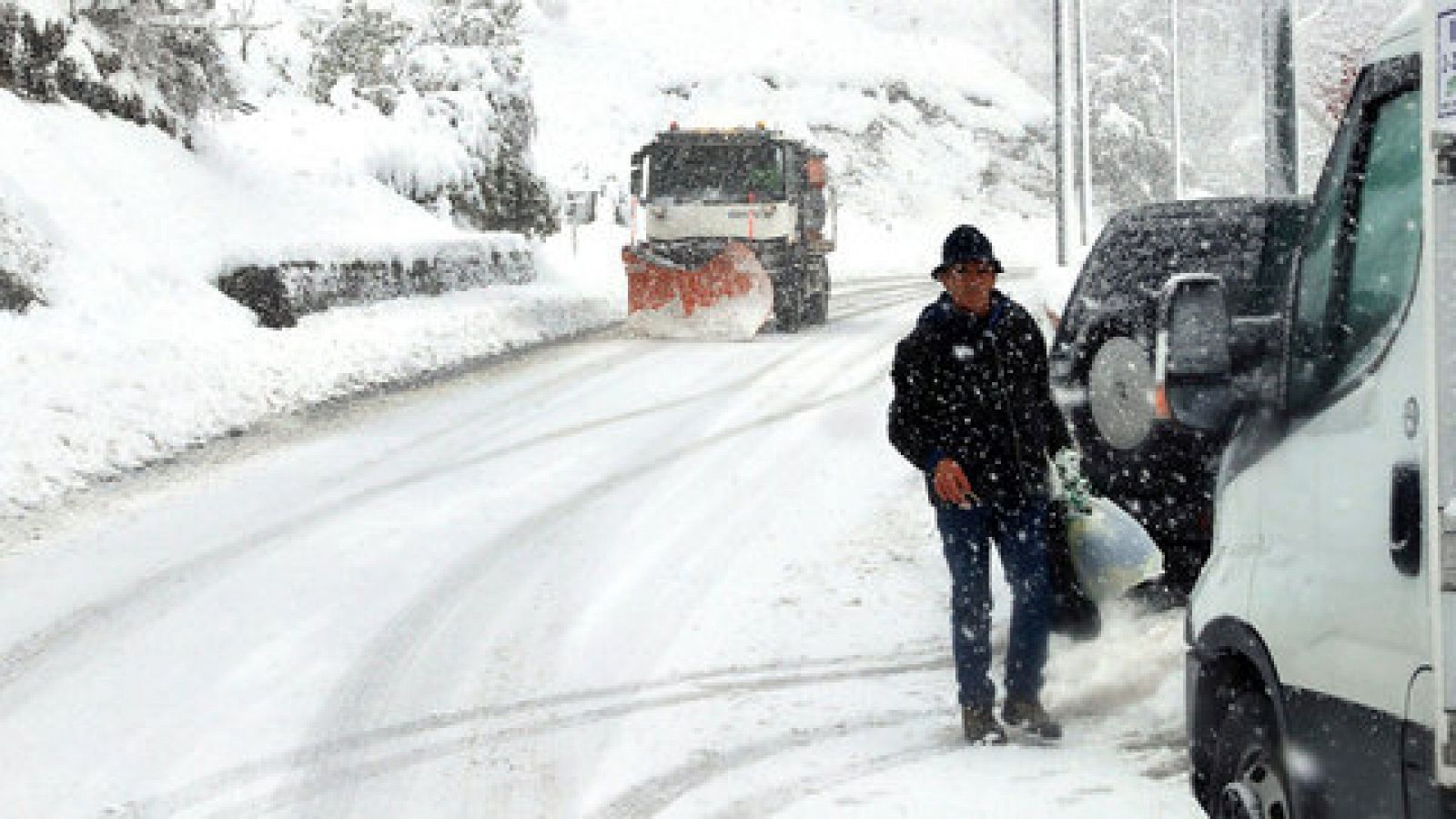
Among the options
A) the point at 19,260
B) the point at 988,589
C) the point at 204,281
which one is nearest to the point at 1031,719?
the point at 988,589

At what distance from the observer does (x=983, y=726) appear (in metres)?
6.97

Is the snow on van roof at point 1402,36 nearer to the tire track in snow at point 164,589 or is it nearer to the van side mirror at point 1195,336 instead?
the van side mirror at point 1195,336

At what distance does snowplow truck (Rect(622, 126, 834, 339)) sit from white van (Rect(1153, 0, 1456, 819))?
60.2ft

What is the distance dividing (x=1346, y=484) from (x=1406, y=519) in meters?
0.41

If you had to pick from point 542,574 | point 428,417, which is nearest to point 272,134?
point 428,417

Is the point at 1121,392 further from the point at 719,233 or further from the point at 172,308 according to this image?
the point at 719,233

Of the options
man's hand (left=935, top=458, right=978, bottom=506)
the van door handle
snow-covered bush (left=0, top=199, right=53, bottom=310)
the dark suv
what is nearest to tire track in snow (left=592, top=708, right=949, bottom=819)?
man's hand (left=935, top=458, right=978, bottom=506)

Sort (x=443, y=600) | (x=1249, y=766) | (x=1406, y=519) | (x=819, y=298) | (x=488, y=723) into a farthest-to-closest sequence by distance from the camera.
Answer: (x=819, y=298) < (x=443, y=600) < (x=488, y=723) < (x=1249, y=766) < (x=1406, y=519)

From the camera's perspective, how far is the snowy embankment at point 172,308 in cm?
1417

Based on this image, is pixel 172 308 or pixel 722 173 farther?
pixel 722 173

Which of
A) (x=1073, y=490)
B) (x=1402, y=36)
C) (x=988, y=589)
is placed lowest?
(x=988, y=589)

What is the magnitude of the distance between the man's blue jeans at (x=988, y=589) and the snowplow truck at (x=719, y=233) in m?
16.5

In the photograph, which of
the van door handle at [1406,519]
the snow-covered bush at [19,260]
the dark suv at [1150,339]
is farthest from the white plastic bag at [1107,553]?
the snow-covered bush at [19,260]

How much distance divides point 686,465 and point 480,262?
46.8 feet
